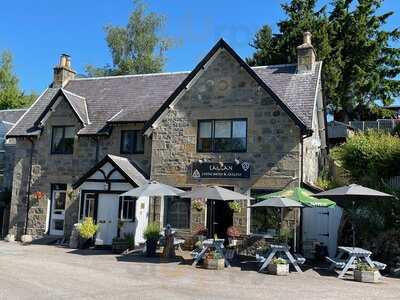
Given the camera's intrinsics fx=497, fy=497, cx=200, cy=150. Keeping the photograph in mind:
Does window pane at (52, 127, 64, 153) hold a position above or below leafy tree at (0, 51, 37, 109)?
below

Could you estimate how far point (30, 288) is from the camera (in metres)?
10.7

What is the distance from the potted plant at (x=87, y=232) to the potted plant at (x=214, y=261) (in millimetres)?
6637

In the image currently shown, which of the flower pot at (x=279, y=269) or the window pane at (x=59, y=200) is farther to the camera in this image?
the window pane at (x=59, y=200)

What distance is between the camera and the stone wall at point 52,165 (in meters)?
22.6

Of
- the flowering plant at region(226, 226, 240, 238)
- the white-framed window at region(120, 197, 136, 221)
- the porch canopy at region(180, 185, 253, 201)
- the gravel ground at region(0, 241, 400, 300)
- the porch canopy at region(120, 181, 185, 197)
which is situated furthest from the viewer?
the white-framed window at region(120, 197, 136, 221)

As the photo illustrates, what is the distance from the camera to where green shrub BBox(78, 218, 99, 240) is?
19.9 metres

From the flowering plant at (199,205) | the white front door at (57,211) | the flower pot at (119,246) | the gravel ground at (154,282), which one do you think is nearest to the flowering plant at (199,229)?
the flowering plant at (199,205)

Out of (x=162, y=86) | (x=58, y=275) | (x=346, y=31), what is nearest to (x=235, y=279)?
(x=58, y=275)

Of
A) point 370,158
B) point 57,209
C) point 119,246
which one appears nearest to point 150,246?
point 119,246

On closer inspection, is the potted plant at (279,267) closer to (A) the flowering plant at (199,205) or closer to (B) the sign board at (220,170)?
(B) the sign board at (220,170)

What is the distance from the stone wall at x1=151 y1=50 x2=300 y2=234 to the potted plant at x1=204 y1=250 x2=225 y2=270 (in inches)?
168

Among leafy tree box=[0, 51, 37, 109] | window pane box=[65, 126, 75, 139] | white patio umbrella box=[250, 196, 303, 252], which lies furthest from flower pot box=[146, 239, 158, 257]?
leafy tree box=[0, 51, 37, 109]

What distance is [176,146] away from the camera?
20906 mm

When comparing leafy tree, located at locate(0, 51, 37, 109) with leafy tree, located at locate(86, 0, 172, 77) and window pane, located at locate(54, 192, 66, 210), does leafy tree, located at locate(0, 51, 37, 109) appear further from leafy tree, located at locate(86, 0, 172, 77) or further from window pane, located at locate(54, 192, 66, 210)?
window pane, located at locate(54, 192, 66, 210)
